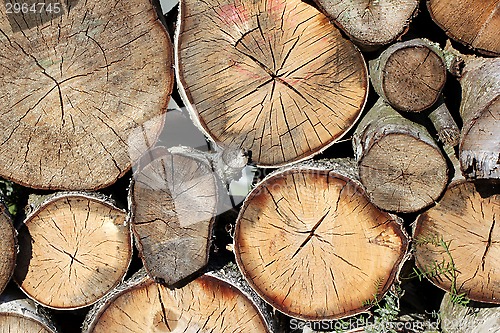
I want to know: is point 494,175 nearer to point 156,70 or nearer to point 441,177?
point 441,177

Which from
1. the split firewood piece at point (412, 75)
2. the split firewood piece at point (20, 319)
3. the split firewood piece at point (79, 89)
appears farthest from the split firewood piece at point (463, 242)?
the split firewood piece at point (20, 319)

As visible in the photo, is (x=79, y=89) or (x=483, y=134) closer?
(x=483, y=134)

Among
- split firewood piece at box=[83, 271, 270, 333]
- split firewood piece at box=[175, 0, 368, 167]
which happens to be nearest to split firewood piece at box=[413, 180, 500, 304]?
split firewood piece at box=[175, 0, 368, 167]

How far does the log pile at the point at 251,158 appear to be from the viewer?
8.29 ft

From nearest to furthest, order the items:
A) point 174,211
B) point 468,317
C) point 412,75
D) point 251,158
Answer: point 412,75 → point 174,211 → point 251,158 → point 468,317

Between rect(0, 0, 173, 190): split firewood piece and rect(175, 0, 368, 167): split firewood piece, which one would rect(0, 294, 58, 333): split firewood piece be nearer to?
rect(0, 0, 173, 190): split firewood piece

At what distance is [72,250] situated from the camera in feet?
9.29

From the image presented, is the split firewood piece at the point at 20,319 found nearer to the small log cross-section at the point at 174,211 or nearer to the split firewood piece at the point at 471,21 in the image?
the small log cross-section at the point at 174,211

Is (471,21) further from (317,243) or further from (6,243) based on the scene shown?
(6,243)

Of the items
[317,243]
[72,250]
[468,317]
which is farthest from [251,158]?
[468,317]

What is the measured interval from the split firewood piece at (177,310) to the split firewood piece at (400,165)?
80cm

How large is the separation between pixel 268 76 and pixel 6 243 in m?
1.38

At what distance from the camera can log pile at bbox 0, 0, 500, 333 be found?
253 centimetres

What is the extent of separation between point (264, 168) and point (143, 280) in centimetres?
75
